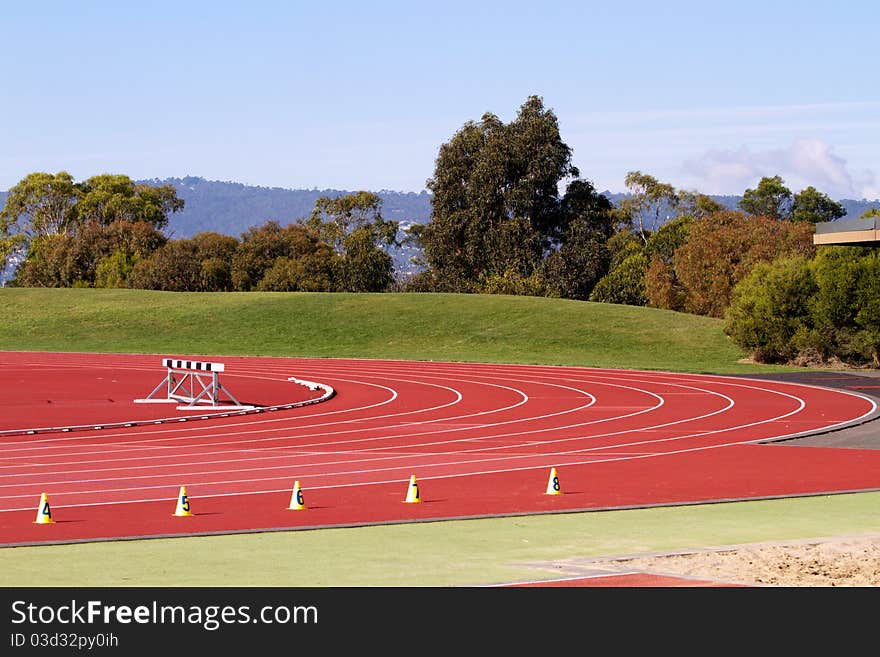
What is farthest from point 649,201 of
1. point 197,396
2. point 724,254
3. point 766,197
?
point 197,396

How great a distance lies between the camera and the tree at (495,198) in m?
97.9

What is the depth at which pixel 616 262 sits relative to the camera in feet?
335

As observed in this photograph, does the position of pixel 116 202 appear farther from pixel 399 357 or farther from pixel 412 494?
pixel 412 494

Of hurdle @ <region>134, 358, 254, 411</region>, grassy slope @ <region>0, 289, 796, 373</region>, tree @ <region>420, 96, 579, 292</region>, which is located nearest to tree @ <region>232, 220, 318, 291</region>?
tree @ <region>420, 96, 579, 292</region>

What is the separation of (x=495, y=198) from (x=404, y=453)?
7761 centimetres

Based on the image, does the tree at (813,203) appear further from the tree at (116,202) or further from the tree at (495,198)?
the tree at (116,202)

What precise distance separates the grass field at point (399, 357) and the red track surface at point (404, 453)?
39.5 inches

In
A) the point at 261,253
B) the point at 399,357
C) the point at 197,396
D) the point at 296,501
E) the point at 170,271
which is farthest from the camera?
the point at 261,253

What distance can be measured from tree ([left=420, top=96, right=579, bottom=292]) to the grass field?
1889cm

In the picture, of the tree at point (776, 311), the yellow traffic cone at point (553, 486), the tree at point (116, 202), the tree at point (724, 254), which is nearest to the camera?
the yellow traffic cone at point (553, 486)

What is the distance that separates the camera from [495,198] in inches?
3888

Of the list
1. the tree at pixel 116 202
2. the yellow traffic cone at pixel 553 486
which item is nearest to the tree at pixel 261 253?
the tree at pixel 116 202
